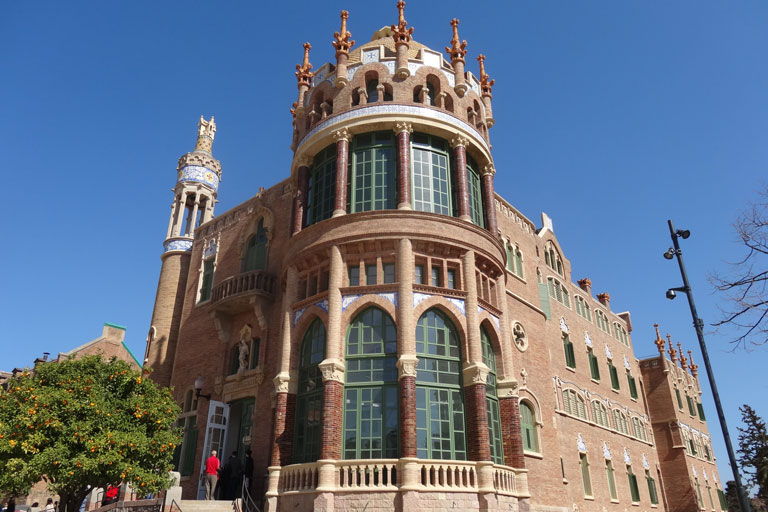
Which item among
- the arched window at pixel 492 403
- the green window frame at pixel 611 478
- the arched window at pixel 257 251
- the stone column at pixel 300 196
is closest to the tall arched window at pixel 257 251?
the arched window at pixel 257 251

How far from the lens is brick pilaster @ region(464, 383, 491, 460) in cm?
1755

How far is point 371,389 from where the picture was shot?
18125 mm

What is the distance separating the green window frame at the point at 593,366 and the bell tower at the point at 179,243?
77.5 feet

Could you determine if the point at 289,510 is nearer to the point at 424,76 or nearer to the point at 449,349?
the point at 449,349

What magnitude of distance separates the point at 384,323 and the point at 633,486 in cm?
2419

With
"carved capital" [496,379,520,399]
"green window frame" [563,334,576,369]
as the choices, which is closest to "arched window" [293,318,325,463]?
"carved capital" [496,379,520,399]

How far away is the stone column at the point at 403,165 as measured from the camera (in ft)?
66.5

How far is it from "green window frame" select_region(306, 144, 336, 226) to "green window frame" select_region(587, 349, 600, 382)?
21.0 metres

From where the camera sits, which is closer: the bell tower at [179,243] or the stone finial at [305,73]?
the stone finial at [305,73]

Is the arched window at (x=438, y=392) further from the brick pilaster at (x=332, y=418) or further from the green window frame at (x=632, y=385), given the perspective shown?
the green window frame at (x=632, y=385)

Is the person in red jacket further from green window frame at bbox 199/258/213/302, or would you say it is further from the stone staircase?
green window frame at bbox 199/258/213/302

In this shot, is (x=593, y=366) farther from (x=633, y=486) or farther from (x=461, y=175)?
(x=461, y=175)

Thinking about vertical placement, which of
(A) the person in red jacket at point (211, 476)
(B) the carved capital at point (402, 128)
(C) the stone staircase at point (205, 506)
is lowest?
(C) the stone staircase at point (205, 506)

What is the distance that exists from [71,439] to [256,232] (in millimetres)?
13474
